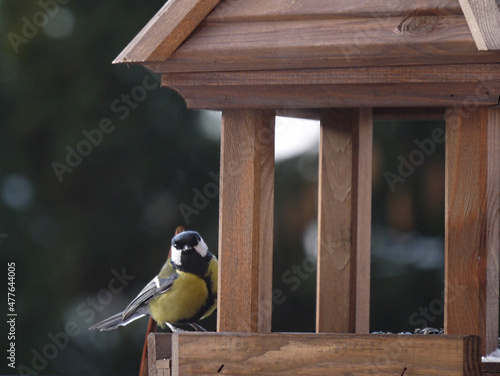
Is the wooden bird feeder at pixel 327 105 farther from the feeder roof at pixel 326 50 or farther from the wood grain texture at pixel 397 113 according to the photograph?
the wood grain texture at pixel 397 113

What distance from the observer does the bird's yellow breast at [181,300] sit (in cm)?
227

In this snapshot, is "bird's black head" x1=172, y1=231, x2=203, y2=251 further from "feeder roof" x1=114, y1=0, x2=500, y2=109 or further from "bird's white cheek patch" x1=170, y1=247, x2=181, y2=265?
"feeder roof" x1=114, y1=0, x2=500, y2=109

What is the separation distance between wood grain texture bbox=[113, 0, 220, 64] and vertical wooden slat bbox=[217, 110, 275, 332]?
Result: 192 millimetres

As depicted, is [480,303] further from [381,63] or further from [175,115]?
[175,115]

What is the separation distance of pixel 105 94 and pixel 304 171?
0.80 m

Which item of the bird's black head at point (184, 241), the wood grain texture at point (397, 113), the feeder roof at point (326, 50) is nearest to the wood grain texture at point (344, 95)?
the feeder roof at point (326, 50)

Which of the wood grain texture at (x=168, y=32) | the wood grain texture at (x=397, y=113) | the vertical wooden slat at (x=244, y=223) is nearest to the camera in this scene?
the wood grain texture at (x=168, y=32)

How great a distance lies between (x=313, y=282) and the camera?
3.08 metres

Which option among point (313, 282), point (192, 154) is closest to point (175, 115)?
point (192, 154)

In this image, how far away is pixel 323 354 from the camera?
1.43 m

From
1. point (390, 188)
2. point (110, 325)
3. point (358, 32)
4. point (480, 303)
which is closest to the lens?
point (358, 32)

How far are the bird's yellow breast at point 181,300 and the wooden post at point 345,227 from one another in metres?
0.69

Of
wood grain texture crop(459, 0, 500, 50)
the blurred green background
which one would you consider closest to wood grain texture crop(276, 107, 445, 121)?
wood grain texture crop(459, 0, 500, 50)

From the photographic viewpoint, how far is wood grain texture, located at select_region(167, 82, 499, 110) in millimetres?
1435
